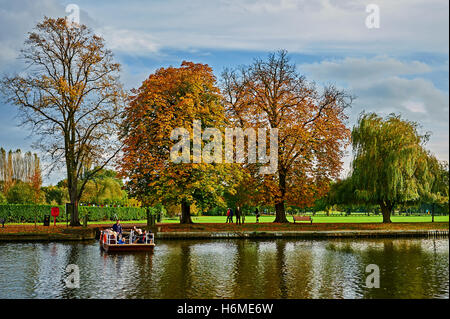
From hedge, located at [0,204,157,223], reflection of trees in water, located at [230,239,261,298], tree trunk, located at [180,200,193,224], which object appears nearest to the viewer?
reflection of trees in water, located at [230,239,261,298]

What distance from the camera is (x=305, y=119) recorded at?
43.2m

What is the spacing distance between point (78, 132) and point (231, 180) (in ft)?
48.7

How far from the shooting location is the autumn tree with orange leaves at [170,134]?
36688 mm

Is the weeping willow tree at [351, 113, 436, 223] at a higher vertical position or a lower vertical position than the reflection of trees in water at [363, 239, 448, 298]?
higher

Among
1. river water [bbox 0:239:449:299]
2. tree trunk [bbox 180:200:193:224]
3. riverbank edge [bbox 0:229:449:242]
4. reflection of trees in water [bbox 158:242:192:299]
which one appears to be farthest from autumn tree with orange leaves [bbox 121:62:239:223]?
reflection of trees in water [bbox 158:242:192:299]

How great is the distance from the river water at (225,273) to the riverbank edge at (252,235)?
6.52m

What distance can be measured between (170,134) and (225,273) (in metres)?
21.1

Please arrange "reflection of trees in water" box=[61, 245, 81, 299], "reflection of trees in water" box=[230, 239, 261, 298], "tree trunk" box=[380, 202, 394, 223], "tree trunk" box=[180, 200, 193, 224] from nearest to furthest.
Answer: "reflection of trees in water" box=[61, 245, 81, 299], "reflection of trees in water" box=[230, 239, 261, 298], "tree trunk" box=[180, 200, 193, 224], "tree trunk" box=[380, 202, 394, 223]

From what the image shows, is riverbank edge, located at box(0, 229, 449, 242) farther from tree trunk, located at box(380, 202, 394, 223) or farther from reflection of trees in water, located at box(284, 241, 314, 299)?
reflection of trees in water, located at box(284, 241, 314, 299)

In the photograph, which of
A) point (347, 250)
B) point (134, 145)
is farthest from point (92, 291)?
point (134, 145)

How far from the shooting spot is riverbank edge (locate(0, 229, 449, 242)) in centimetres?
3212

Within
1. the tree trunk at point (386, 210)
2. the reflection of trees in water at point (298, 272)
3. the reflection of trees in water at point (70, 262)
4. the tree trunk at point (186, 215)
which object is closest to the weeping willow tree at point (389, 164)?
the tree trunk at point (386, 210)

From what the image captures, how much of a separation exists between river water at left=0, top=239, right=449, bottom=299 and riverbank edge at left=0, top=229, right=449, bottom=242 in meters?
6.52

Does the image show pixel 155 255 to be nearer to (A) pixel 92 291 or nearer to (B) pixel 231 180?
(A) pixel 92 291
